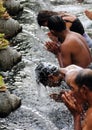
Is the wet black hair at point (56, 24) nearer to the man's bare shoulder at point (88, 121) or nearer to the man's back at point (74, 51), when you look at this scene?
the man's back at point (74, 51)

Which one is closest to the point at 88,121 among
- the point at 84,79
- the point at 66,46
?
the point at 84,79

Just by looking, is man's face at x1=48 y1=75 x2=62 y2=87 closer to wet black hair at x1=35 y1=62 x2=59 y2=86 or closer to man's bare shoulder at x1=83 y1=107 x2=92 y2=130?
wet black hair at x1=35 y1=62 x2=59 y2=86

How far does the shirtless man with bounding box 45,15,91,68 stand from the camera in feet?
21.9

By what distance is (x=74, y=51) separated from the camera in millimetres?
6746

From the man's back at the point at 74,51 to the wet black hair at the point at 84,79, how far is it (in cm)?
218

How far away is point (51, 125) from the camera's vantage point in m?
6.40

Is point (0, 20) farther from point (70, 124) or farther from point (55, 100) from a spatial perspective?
point (70, 124)

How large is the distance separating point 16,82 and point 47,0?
707 cm

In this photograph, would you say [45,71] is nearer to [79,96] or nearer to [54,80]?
[54,80]

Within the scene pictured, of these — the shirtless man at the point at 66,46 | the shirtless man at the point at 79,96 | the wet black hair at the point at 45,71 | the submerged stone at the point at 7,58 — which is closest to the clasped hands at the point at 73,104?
the shirtless man at the point at 79,96

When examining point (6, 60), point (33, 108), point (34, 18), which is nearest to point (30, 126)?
point (33, 108)

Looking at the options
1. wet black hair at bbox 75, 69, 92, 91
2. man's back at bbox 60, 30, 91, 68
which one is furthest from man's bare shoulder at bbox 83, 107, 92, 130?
man's back at bbox 60, 30, 91, 68

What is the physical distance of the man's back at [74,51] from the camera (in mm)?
6688

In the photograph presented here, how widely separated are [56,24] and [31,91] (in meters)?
1.40
